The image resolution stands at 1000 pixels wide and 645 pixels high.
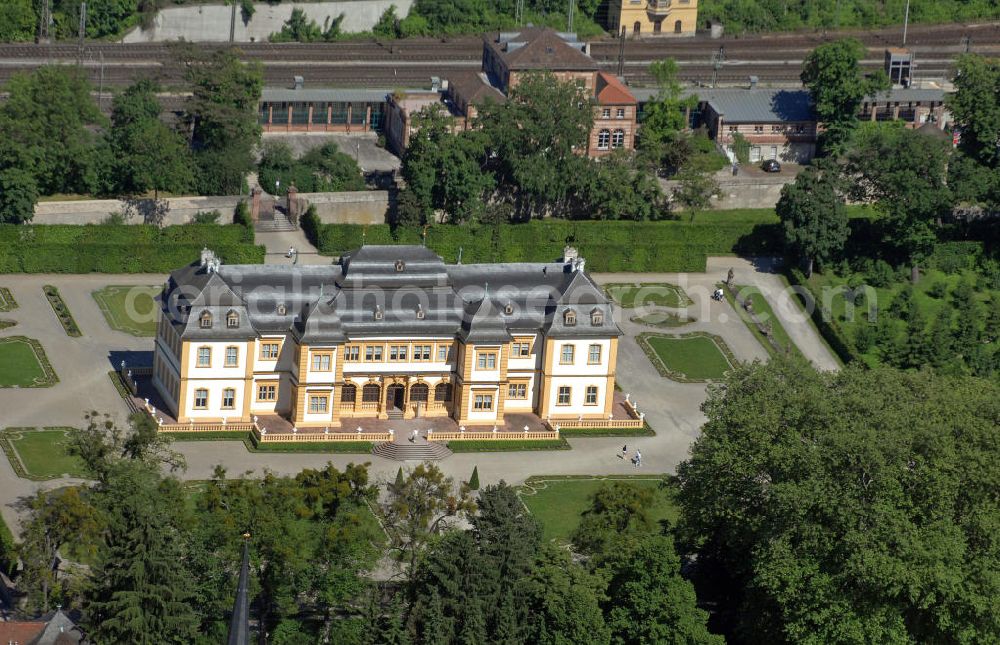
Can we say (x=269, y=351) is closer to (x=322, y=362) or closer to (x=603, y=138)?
(x=322, y=362)

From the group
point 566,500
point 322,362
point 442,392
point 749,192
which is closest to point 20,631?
point 322,362

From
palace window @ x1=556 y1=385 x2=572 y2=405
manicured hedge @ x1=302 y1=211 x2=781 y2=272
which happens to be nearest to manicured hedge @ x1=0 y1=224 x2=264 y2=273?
manicured hedge @ x1=302 y1=211 x2=781 y2=272

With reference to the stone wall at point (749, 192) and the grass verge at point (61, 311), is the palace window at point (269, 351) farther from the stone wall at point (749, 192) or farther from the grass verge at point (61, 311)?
the stone wall at point (749, 192)

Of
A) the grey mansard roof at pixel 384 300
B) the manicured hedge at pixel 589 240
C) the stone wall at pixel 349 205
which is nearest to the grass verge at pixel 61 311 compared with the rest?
the grey mansard roof at pixel 384 300

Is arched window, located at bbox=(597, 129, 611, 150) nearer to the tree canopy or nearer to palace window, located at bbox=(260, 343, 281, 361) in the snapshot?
palace window, located at bbox=(260, 343, 281, 361)

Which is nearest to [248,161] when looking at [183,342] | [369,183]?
[369,183]
